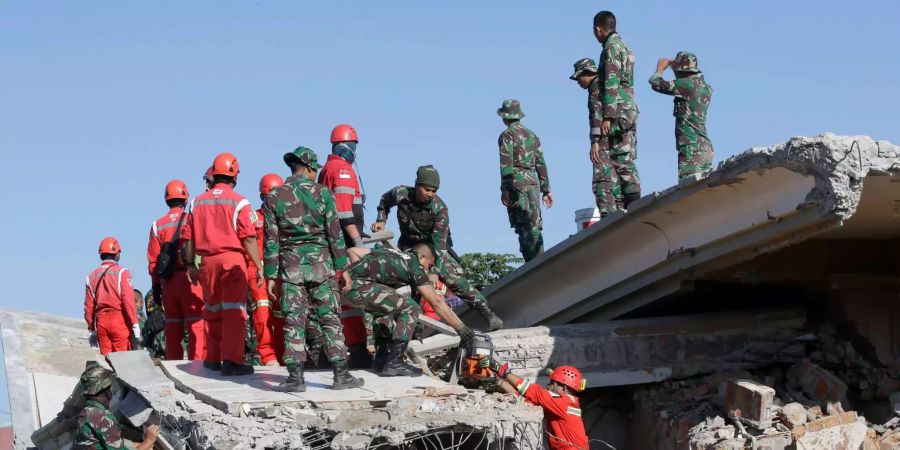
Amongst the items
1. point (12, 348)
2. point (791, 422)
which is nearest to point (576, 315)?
point (791, 422)

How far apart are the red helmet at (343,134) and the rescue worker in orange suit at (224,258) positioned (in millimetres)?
1601

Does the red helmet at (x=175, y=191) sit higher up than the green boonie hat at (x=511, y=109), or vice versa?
the green boonie hat at (x=511, y=109)

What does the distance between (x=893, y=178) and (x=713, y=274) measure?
2.60m

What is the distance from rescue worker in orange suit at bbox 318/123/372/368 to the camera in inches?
436

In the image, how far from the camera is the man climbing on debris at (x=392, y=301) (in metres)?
10.3

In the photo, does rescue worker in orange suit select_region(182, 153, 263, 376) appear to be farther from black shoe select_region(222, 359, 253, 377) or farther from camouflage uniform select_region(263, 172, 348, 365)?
camouflage uniform select_region(263, 172, 348, 365)

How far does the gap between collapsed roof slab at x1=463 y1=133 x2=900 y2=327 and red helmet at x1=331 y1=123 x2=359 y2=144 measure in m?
2.15

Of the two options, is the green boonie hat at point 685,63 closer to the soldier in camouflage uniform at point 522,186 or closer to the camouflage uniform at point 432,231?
the soldier in camouflage uniform at point 522,186

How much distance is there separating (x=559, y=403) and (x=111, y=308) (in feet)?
18.7

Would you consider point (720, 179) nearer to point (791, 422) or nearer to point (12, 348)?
point (791, 422)

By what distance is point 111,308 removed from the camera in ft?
43.5

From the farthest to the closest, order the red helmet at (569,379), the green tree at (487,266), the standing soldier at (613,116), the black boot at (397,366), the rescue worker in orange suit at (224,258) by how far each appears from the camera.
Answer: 1. the green tree at (487,266)
2. the standing soldier at (613,116)
3. the rescue worker in orange suit at (224,258)
4. the black boot at (397,366)
5. the red helmet at (569,379)

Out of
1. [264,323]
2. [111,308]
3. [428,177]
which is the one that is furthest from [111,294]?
[428,177]

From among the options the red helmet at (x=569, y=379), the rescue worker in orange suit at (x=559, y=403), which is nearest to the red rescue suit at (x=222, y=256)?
the rescue worker in orange suit at (x=559, y=403)
